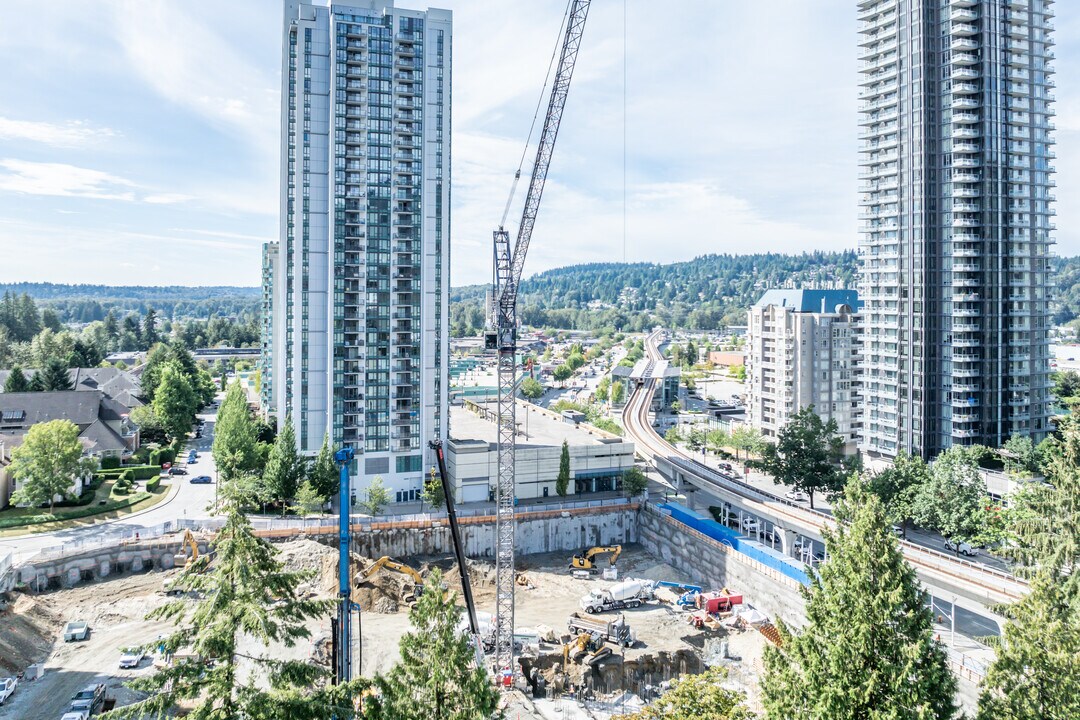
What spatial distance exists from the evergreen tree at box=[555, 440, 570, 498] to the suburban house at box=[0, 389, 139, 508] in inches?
1982

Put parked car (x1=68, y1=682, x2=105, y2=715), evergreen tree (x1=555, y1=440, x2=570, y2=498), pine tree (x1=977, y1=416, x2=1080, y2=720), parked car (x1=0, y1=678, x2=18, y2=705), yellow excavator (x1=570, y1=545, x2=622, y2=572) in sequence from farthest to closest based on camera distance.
→ evergreen tree (x1=555, y1=440, x2=570, y2=498), yellow excavator (x1=570, y1=545, x2=622, y2=572), parked car (x1=0, y1=678, x2=18, y2=705), parked car (x1=68, y1=682, x2=105, y2=715), pine tree (x1=977, y1=416, x2=1080, y2=720)

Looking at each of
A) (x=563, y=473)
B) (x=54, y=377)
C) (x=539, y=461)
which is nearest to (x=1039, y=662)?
(x=563, y=473)

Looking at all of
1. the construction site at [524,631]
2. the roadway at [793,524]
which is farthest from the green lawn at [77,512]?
the roadway at [793,524]

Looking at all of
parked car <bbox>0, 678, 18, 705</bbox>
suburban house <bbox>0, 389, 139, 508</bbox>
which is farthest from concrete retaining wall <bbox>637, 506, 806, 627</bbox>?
suburban house <bbox>0, 389, 139, 508</bbox>

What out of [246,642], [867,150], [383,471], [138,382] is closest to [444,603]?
[246,642]

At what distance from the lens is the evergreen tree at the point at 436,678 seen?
20.2 meters

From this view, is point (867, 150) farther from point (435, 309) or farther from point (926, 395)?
point (435, 309)

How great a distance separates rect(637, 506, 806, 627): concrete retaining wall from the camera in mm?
59656

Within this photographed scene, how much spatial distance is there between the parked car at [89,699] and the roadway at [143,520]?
42.6 ft

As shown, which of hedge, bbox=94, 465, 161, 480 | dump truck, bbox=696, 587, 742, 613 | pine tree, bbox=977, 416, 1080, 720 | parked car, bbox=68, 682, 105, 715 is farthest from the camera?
hedge, bbox=94, 465, 161, 480

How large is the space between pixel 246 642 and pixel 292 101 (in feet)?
172

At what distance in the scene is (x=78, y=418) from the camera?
90.4 metres

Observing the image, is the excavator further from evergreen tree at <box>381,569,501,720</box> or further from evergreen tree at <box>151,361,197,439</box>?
evergreen tree at <box>151,361,197,439</box>

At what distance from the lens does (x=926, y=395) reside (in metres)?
88.8
